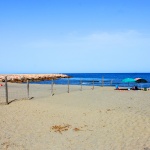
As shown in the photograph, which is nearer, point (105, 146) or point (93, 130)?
point (105, 146)

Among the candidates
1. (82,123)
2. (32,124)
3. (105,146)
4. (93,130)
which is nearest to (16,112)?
(32,124)

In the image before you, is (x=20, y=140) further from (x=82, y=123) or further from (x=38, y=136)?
(x=82, y=123)

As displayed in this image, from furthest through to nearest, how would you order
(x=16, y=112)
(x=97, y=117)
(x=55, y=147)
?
1. (x=16, y=112)
2. (x=97, y=117)
3. (x=55, y=147)

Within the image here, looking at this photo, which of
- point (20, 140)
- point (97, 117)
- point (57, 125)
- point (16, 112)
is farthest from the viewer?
point (16, 112)

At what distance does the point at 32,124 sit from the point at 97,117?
12.1 feet

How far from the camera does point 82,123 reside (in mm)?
12031

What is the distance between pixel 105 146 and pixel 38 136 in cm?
287

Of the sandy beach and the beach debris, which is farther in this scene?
the beach debris

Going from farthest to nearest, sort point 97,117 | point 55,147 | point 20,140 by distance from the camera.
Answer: point 97,117, point 20,140, point 55,147

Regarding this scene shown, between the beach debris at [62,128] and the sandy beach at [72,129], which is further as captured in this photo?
the beach debris at [62,128]

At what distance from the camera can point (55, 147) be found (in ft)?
28.1

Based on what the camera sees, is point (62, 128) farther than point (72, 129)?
Yes

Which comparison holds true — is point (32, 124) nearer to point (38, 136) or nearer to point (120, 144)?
point (38, 136)

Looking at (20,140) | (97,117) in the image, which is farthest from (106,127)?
(20,140)
